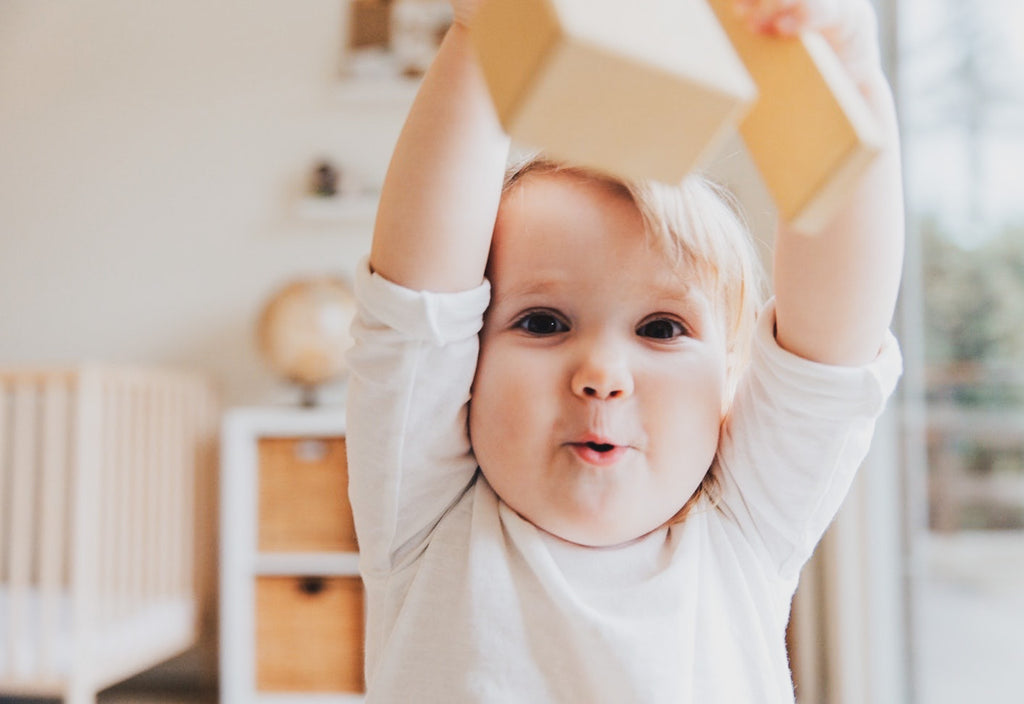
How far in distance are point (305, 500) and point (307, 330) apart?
40 cm

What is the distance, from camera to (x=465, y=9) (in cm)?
42

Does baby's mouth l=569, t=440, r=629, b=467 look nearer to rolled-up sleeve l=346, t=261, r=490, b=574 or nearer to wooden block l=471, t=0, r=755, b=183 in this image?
rolled-up sleeve l=346, t=261, r=490, b=574

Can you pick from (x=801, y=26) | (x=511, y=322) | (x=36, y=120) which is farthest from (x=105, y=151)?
(x=801, y=26)

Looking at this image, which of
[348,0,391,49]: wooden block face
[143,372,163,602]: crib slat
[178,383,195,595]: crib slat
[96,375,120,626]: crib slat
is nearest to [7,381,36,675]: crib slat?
[96,375,120,626]: crib slat

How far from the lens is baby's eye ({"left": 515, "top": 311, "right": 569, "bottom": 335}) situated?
567 millimetres

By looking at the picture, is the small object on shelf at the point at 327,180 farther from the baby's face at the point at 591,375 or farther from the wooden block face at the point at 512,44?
the wooden block face at the point at 512,44

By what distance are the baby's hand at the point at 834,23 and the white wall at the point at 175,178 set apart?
2.22m

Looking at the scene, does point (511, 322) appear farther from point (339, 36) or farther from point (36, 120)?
point (36, 120)

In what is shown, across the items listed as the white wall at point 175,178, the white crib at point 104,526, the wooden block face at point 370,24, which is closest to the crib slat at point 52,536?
the white crib at point 104,526

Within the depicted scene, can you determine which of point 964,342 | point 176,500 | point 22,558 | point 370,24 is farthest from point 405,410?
point 370,24

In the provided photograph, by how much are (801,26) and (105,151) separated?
262 centimetres

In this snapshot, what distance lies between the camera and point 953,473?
1.75 metres

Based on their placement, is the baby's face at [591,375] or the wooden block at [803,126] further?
the baby's face at [591,375]

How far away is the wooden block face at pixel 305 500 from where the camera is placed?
2.13 metres
